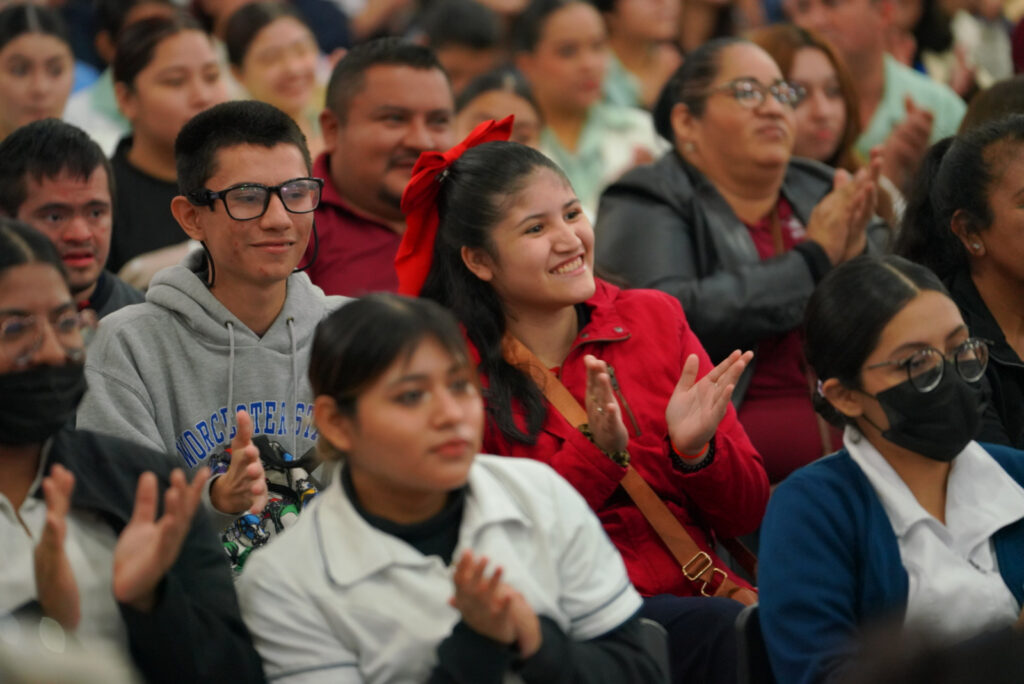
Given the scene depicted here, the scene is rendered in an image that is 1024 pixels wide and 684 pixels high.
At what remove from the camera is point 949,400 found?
2475 mm

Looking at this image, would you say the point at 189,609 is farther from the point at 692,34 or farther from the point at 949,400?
the point at 692,34

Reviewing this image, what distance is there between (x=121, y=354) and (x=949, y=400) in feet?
5.37

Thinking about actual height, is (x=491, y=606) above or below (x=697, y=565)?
above

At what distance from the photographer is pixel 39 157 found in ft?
10.4

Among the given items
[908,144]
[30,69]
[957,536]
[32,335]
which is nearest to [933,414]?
[957,536]

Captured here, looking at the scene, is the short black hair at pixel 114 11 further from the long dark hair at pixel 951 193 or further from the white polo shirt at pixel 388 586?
the white polo shirt at pixel 388 586

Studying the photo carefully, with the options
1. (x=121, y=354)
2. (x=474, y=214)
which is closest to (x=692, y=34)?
(x=474, y=214)

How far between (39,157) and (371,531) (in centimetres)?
150

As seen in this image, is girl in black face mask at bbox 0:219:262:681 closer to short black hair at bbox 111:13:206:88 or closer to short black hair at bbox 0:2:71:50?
short black hair at bbox 111:13:206:88

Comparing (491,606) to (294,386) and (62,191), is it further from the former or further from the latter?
(62,191)

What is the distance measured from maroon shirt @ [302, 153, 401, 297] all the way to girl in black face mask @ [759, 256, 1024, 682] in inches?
64.2

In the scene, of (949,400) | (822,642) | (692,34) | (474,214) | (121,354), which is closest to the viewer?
(822,642)

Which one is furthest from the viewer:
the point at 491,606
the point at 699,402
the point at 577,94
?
the point at 577,94

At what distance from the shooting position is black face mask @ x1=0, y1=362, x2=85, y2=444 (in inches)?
85.0
